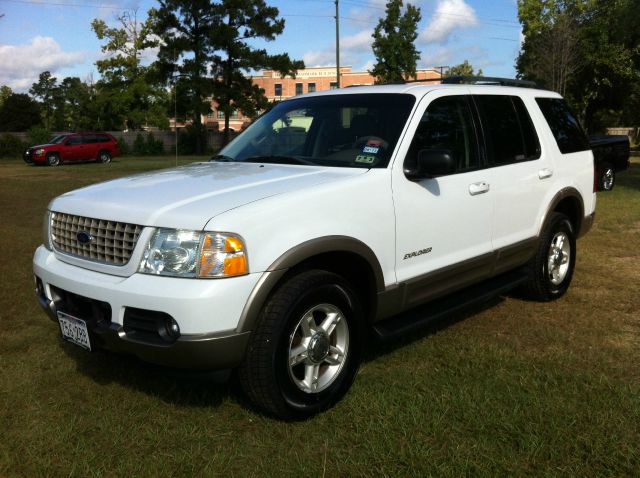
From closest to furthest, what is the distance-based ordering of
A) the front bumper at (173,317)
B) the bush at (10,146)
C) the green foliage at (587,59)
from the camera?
the front bumper at (173,317) → the green foliage at (587,59) → the bush at (10,146)

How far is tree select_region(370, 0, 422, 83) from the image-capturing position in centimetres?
4341

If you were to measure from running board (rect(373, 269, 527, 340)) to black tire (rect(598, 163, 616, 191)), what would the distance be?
10.5m

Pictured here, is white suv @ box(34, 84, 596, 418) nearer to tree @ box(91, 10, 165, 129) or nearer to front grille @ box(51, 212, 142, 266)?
front grille @ box(51, 212, 142, 266)

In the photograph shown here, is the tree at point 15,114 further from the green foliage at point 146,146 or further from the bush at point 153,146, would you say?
the bush at point 153,146

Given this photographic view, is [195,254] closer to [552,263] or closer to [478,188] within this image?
[478,188]

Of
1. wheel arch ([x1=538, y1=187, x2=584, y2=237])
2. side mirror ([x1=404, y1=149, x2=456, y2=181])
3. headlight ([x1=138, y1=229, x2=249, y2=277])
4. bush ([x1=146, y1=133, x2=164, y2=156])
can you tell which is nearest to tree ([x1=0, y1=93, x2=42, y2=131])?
bush ([x1=146, y1=133, x2=164, y2=156])

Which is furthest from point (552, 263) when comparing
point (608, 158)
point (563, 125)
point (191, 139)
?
point (191, 139)

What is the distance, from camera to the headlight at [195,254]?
2.81 meters

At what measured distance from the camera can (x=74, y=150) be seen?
3067 centimetres

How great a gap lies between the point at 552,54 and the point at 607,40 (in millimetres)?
3840

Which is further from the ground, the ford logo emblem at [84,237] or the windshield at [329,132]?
the windshield at [329,132]

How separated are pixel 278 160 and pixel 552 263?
9.12ft

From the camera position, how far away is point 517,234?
15.5 feet

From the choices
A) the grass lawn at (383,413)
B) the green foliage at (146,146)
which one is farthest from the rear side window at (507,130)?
the green foliage at (146,146)
